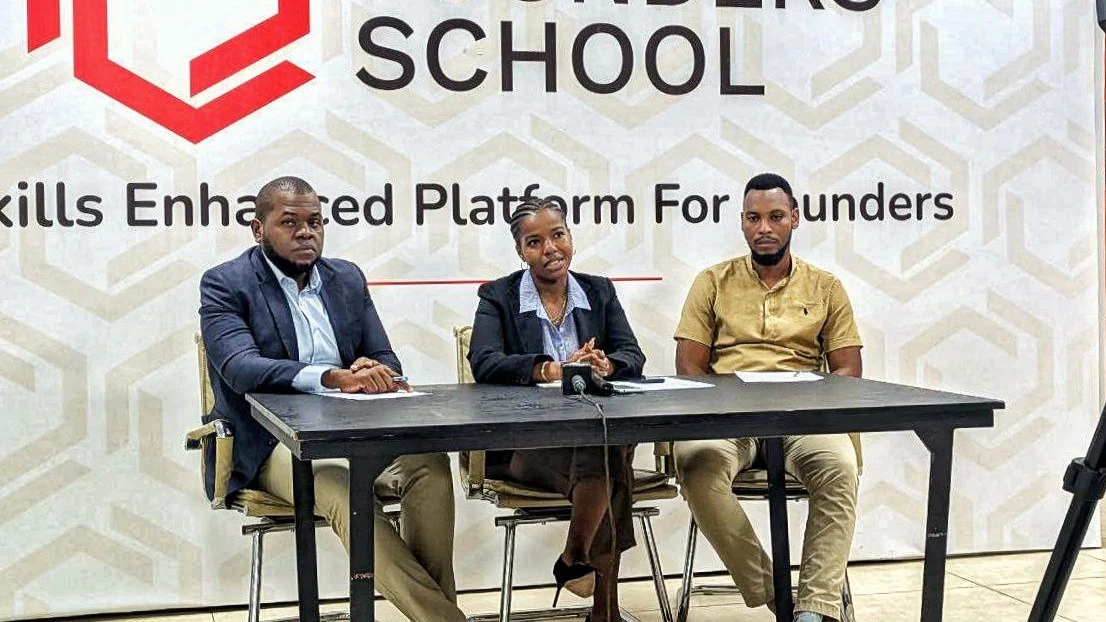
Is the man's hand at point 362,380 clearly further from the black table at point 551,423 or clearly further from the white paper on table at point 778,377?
the white paper on table at point 778,377

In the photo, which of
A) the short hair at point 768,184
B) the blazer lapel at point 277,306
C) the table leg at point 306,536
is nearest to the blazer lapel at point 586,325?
the short hair at point 768,184

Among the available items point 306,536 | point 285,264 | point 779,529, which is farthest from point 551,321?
point 306,536

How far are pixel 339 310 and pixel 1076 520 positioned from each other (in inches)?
98.4

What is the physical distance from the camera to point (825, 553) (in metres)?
3.68

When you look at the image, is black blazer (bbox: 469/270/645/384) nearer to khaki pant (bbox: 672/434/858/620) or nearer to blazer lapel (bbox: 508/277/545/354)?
blazer lapel (bbox: 508/277/545/354)

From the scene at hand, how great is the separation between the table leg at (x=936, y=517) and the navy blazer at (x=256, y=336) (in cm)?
159

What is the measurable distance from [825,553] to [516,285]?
1238mm

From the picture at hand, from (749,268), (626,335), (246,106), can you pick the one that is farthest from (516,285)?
(246,106)

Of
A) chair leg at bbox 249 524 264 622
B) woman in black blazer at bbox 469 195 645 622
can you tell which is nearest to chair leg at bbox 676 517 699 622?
woman in black blazer at bbox 469 195 645 622

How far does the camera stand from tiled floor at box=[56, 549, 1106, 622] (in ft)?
14.1

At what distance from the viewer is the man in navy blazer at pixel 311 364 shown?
3482 mm

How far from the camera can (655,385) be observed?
3.66 meters

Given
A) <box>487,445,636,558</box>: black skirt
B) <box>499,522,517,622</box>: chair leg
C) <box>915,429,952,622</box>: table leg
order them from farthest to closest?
<box>499,522,517,622</box>: chair leg < <box>487,445,636,558</box>: black skirt < <box>915,429,952,622</box>: table leg

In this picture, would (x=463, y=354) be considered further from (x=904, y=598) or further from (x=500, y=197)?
(x=904, y=598)
